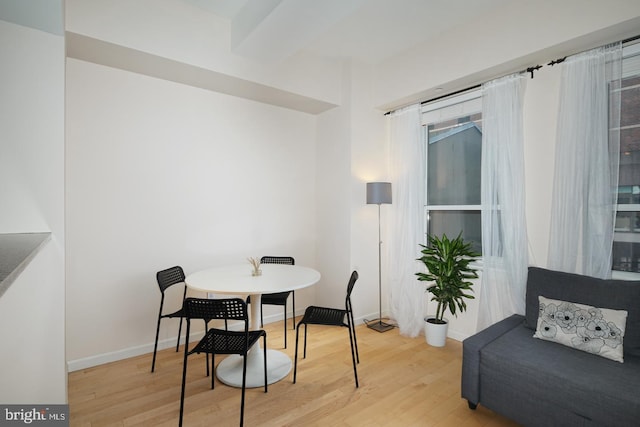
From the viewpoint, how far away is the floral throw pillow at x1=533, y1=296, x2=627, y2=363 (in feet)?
7.00

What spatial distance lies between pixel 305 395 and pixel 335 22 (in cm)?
299

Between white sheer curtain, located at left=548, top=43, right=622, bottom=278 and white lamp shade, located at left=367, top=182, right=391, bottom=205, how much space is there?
1.63 metres

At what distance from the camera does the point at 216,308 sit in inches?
85.2

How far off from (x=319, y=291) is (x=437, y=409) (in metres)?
2.28

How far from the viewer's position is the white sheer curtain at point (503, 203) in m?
2.96

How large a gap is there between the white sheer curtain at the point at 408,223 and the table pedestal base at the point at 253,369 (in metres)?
1.51

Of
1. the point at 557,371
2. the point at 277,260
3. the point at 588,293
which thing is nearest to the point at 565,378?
the point at 557,371

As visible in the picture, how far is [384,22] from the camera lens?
3.23 m

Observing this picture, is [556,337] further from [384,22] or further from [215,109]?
[215,109]

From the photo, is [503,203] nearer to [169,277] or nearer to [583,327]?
[583,327]

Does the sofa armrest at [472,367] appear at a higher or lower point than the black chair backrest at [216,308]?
lower

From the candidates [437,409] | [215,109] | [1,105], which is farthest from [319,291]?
[1,105]

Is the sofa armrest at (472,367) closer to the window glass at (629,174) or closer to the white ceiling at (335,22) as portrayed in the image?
the window glass at (629,174)

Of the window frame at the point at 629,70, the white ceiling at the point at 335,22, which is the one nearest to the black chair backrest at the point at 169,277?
the white ceiling at the point at 335,22
